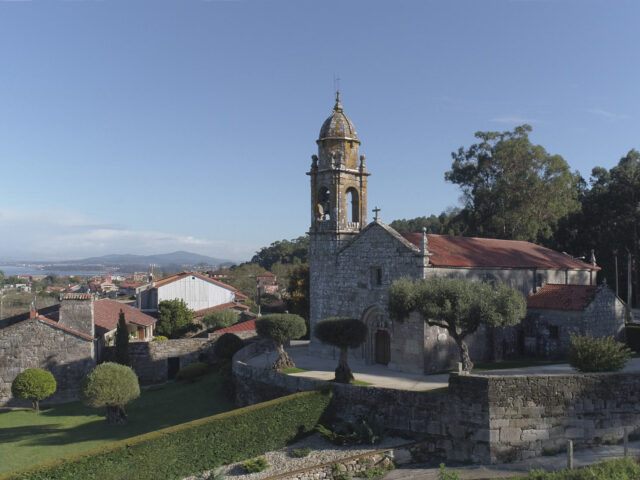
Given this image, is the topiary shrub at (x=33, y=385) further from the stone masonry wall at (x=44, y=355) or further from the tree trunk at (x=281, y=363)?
the tree trunk at (x=281, y=363)

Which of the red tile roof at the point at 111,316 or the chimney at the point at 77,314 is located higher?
the chimney at the point at 77,314

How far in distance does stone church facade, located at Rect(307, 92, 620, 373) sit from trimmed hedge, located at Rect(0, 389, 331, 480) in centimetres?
666

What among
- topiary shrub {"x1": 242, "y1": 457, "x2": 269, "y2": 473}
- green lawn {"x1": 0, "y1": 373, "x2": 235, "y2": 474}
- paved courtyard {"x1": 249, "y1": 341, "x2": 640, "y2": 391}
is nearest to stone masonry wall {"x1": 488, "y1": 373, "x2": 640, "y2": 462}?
paved courtyard {"x1": 249, "y1": 341, "x2": 640, "y2": 391}

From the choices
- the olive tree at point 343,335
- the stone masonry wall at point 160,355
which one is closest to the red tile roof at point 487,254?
the olive tree at point 343,335

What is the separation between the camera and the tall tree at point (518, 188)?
45.2 m

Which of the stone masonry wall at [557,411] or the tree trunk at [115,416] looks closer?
the stone masonry wall at [557,411]

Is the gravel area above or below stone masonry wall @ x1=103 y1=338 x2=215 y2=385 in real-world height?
below

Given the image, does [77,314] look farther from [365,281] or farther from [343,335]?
[343,335]

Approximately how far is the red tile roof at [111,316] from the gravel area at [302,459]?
20.8 meters

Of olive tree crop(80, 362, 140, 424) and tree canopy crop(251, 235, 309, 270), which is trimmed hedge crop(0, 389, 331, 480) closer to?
olive tree crop(80, 362, 140, 424)

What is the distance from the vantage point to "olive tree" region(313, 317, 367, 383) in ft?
75.1

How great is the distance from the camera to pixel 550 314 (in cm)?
2747

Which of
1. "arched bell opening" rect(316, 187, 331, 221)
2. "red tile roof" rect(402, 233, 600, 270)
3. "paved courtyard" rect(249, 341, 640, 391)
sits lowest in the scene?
"paved courtyard" rect(249, 341, 640, 391)

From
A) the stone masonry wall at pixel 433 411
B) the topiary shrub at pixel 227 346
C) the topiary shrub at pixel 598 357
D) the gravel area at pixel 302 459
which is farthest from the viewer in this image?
the topiary shrub at pixel 227 346
